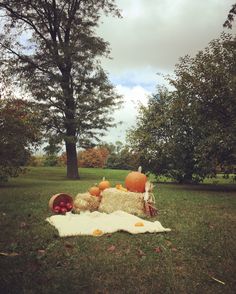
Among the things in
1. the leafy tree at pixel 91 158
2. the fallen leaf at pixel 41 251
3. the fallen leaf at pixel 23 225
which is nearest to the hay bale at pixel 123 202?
the fallen leaf at pixel 23 225

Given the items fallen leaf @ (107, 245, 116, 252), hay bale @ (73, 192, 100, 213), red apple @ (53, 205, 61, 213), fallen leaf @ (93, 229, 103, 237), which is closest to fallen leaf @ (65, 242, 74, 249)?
fallen leaf @ (107, 245, 116, 252)

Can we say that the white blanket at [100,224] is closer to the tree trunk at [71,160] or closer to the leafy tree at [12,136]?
the leafy tree at [12,136]

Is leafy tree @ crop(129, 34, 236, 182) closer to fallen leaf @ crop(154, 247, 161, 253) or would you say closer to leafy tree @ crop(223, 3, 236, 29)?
leafy tree @ crop(223, 3, 236, 29)

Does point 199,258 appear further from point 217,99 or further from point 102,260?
point 217,99

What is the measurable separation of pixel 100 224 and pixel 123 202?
6.70 ft

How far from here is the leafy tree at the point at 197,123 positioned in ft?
53.3

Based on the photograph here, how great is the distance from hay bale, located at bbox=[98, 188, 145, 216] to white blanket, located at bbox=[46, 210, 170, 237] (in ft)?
2.03

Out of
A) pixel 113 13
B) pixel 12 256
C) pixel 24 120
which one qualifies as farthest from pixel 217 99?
pixel 113 13

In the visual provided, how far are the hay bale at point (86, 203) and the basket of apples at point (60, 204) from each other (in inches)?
7.1

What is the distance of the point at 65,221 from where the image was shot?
8.52 metres

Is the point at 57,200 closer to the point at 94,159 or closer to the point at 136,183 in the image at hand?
the point at 136,183

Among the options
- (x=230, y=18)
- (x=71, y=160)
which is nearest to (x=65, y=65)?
(x=71, y=160)

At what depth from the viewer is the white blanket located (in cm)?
745

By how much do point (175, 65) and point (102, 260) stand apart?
15.0m
